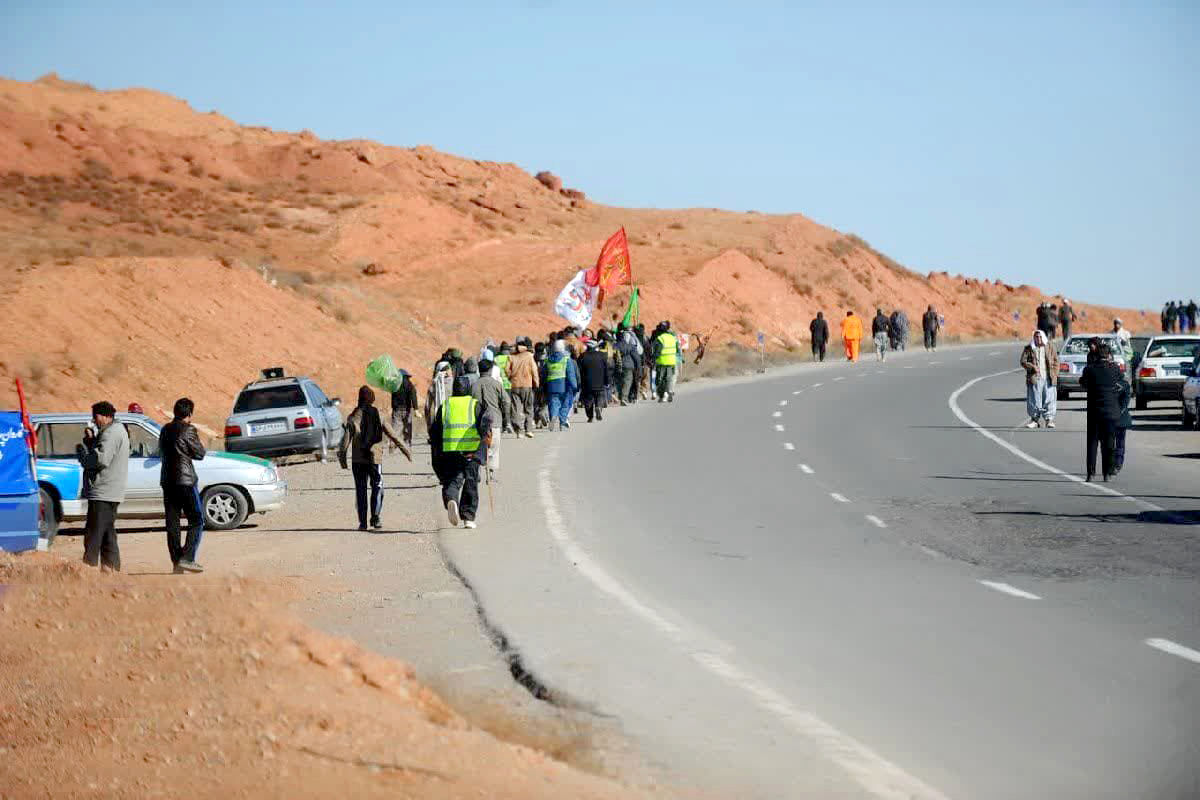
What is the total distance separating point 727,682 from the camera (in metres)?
9.48

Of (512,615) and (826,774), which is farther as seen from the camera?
(512,615)

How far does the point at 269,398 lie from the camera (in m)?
29.4

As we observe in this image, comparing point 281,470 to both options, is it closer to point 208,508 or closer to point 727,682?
point 208,508

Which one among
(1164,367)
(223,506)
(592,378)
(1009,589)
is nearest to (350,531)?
(223,506)

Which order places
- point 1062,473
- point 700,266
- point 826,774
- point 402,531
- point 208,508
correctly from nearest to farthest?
point 826,774 < point 402,531 < point 208,508 < point 1062,473 < point 700,266

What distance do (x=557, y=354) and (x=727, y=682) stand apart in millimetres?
24024

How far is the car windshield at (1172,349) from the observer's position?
36.6 meters

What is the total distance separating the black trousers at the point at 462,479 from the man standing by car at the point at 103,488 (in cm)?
374

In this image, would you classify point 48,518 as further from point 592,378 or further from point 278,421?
point 592,378

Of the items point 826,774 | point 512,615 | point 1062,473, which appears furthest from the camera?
point 1062,473

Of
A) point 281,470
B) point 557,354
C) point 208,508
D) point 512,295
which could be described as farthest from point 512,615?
point 512,295

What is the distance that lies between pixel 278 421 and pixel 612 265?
869 inches

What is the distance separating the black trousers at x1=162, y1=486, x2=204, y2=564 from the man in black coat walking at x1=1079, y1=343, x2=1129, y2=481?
11.9 metres

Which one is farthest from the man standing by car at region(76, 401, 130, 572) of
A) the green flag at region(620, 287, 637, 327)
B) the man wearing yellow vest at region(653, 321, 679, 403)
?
the man wearing yellow vest at region(653, 321, 679, 403)
